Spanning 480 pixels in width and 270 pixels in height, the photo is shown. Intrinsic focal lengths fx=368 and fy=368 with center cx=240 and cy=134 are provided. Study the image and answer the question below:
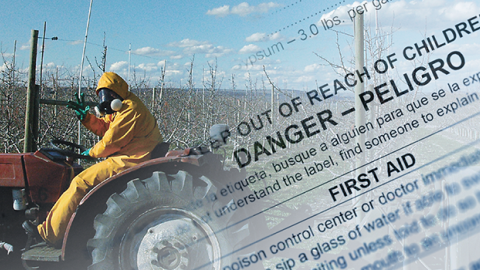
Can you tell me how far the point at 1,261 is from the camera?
318cm

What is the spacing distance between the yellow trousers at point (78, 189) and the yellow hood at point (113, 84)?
22.3 inches

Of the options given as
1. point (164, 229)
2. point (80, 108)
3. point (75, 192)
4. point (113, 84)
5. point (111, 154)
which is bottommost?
point (164, 229)

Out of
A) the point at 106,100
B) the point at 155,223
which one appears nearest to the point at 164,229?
the point at 155,223

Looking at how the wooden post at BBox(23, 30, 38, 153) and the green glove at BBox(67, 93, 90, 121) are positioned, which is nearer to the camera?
the green glove at BBox(67, 93, 90, 121)

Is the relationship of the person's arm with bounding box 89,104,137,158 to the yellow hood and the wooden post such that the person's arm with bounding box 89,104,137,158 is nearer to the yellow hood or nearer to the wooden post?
the yellow hood

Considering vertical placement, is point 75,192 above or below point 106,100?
below

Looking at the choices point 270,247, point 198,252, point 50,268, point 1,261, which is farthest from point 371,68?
point 1,261

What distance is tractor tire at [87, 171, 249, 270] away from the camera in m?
2.54

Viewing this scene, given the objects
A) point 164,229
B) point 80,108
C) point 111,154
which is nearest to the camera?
point 164,229

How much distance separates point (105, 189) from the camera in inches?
111

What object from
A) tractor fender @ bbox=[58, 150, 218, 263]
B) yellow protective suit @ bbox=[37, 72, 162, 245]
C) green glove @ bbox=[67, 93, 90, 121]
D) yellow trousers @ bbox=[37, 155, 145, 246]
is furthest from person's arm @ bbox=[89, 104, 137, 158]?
green glove @ bbox=[67, 93, 90, 121]

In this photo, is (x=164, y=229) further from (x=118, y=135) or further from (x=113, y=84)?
(x=113, y=84)

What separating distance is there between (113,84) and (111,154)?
0.58m

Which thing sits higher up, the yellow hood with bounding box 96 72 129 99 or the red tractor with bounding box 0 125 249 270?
the yellow hood with bounding box 96 72 129 99
